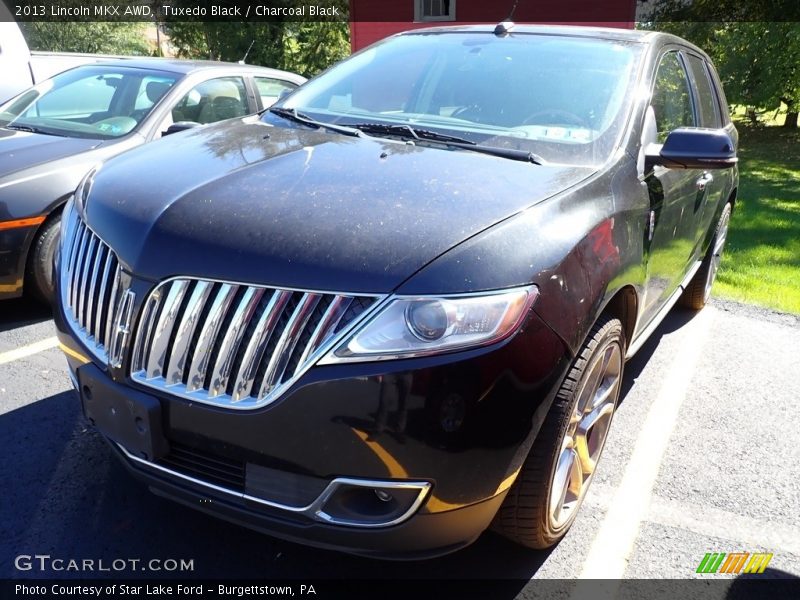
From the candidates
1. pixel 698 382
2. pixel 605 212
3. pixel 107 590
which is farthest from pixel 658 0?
pixel 107 590

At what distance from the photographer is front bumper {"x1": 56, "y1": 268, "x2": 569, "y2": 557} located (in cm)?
170

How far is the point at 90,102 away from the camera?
5.08m

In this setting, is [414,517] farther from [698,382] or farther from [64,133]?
[64,133]

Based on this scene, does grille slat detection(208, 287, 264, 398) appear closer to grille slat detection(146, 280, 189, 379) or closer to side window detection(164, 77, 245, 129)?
grille slat detection(146, 280, 189, 379)

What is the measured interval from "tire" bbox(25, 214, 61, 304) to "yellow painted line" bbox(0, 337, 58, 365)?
0.37m

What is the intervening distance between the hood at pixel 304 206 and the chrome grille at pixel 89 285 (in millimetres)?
74

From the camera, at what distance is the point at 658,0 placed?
19859 millimetres

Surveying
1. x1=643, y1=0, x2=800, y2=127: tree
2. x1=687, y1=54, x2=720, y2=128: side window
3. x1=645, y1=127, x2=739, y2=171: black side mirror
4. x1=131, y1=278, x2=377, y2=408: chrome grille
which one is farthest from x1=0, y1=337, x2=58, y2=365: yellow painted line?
x1=643, y1=0, x2=800, y2=127: tree

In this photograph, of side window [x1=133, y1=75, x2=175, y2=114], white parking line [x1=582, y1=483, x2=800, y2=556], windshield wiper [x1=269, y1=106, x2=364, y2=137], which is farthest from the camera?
side window [x1=133, y1=75, x2=175, y2=114]

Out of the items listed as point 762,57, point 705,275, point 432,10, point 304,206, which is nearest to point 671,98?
point 705,275

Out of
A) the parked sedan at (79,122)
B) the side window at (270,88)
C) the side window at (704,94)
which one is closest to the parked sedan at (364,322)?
the side window at (704,94)

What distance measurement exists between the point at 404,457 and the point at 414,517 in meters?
0.20

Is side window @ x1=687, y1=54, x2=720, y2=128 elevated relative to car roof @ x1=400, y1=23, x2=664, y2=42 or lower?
lower

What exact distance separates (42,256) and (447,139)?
2.62 meters
